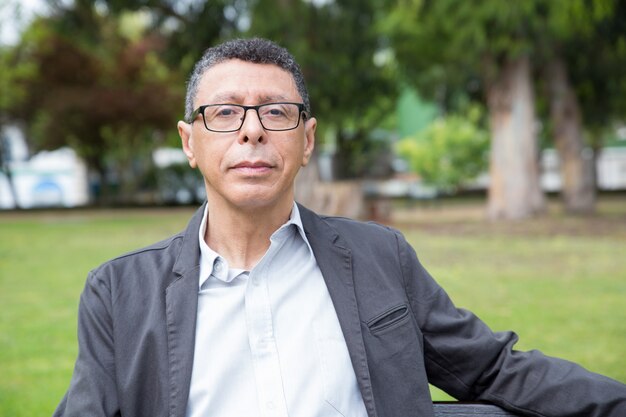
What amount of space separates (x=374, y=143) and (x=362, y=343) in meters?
39.3

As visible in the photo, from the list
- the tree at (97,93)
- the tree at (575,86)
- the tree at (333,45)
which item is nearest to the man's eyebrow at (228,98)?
the tree at (333,45)

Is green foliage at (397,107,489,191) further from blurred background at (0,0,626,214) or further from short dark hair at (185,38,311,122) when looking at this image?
short dark hair at (185,38,311,122)

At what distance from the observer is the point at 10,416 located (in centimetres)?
511

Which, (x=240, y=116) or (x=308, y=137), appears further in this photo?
(x=308, y=137)

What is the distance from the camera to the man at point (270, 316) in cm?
210

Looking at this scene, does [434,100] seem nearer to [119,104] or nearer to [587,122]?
[587,122]

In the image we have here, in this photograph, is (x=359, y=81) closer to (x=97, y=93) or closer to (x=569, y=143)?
(x=569, y=143)

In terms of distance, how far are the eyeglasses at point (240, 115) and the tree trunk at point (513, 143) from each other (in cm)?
1741

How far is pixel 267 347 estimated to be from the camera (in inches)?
85.8

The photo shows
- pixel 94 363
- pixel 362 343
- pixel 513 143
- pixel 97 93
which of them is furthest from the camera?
pixel 97 93

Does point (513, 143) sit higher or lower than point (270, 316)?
higher

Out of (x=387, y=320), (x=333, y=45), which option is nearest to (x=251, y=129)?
(x=387, y=320)

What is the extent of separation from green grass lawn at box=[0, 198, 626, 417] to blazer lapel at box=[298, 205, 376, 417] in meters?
3.31

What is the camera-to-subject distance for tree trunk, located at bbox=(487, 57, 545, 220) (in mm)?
19188
